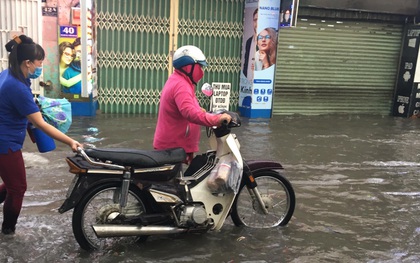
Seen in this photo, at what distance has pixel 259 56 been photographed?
393 inches

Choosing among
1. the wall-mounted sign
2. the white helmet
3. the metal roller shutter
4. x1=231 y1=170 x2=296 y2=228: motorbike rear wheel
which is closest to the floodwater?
x1=231 y1=170 x2=296 y2=228: motorbike rear wheel

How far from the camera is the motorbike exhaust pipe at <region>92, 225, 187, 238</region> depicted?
11.2ft

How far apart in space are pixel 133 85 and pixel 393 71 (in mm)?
7153

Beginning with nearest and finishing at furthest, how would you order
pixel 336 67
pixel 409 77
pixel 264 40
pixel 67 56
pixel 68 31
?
pixel 68 31, pixel 67 56, pixel 264 40, pixel 336 67, pixel 409 77

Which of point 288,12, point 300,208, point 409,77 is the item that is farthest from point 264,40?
point 300,208

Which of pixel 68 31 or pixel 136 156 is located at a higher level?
pixel 68 31

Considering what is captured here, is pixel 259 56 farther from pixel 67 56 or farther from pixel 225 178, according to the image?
pixel 225 178

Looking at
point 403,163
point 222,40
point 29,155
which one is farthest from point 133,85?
point 403,163

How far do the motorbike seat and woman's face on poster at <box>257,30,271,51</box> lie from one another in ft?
22.4

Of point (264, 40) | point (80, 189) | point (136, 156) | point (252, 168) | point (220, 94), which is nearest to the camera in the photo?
point (80, 189)

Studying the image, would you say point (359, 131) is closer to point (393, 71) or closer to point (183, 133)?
point (393, 71)

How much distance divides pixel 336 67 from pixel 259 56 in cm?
250

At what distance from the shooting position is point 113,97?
984 cm

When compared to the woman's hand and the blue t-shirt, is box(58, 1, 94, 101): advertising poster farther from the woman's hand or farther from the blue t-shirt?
the woman's hand
